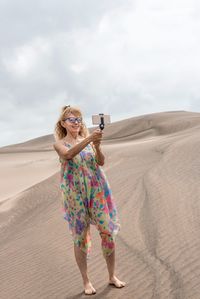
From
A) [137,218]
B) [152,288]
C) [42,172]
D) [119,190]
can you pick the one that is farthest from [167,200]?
[42,172]

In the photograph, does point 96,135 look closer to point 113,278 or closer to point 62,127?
point 62,127

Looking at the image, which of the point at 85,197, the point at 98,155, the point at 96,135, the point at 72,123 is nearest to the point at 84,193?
the point at 85,197

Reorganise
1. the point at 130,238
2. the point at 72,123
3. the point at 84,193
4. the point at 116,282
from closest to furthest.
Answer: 1. the point at 84,193
2. the point at 72,123
3. the point at 116,282
4. the point at 130,238

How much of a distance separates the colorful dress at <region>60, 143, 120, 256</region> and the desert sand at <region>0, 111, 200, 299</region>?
701 millimetres

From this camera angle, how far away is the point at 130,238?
6.74m

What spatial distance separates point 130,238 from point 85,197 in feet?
8.19

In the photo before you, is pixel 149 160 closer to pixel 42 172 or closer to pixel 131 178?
pixel 131 178

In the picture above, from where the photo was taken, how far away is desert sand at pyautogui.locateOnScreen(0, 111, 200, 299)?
199 inches

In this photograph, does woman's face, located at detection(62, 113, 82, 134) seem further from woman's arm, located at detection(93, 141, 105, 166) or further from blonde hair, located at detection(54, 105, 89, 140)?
woman's arm, located at detection(93, 141, 105, 166)

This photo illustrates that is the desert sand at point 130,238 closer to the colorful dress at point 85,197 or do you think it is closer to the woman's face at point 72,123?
the colorful dress at point 85,197

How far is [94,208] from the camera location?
14.6 feet

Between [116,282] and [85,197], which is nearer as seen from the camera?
[85,197]

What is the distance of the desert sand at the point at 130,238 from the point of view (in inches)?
199

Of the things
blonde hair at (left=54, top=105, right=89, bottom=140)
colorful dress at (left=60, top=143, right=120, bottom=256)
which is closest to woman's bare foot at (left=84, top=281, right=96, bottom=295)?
colorful dress at (left=60, top=143, right=120, bottom=256)
